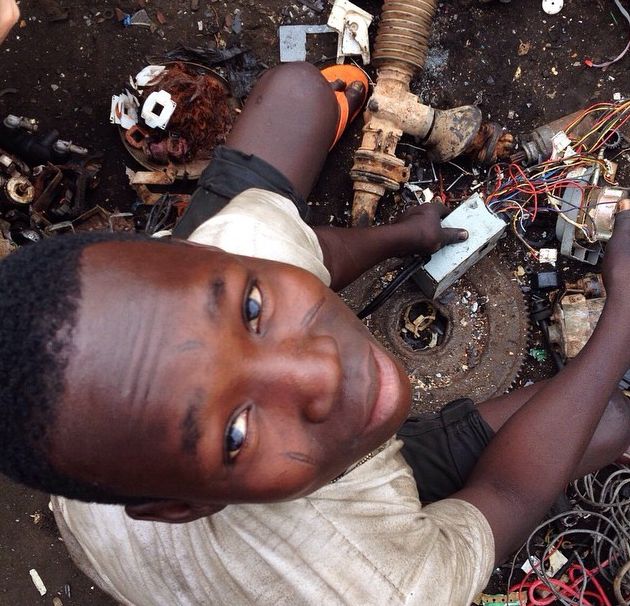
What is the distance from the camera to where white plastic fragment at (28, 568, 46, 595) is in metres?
2.89

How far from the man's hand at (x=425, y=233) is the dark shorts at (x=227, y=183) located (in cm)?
57

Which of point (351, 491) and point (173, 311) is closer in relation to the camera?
point (173, 311)

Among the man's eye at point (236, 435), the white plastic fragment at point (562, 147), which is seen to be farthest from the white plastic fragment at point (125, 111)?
the man's eye at point (236, 435)

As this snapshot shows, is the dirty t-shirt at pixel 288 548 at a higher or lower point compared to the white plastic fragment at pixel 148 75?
lower

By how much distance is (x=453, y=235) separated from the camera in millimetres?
2428

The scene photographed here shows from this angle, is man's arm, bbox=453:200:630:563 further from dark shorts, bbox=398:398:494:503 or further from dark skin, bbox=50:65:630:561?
dark skin, bbox=50:65:630:561

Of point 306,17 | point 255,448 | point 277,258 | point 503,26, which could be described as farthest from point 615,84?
point 255,448

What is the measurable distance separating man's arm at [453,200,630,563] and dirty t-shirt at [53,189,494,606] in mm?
180

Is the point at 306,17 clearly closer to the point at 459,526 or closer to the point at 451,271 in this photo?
the point at 451,271

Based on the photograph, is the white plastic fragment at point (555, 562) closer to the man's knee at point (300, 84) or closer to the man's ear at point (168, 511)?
the man's ear at point (168, 511)

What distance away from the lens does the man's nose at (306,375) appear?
1.13 meters

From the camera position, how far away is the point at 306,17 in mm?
2893

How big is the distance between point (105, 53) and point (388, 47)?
1.49 m

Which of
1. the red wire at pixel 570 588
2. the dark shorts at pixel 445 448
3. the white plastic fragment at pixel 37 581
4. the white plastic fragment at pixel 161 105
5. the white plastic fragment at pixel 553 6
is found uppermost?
the white plastic fragment at pixel 553 6
